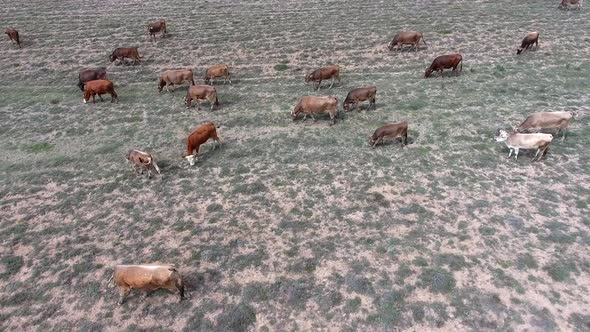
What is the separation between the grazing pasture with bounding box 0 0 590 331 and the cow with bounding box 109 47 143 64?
1.72 feet

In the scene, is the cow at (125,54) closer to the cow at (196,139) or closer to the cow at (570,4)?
the cow at (196,139)

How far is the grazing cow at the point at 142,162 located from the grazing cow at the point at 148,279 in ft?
14.5

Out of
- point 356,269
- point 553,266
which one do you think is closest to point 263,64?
point 356,269

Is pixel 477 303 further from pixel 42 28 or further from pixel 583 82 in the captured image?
pixel 42 28

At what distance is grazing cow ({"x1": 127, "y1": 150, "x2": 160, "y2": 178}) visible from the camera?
516 inches

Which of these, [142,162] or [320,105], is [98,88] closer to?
[142,162]

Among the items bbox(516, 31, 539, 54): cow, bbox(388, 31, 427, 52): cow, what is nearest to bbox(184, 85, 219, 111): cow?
bbox(388, 31, 427, 52): cow

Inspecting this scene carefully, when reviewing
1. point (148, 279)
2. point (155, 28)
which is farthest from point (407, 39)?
point (148, 279)

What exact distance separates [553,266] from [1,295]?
11.8 meters

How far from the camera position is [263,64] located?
21.2 metres

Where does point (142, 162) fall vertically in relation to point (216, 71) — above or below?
below

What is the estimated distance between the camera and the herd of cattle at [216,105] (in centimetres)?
922

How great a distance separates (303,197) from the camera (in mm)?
12156

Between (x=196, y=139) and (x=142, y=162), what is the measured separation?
1725mm
